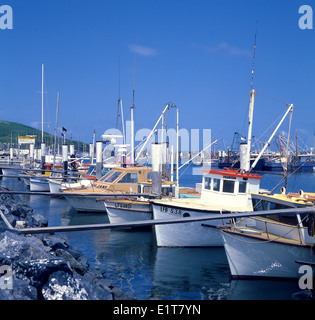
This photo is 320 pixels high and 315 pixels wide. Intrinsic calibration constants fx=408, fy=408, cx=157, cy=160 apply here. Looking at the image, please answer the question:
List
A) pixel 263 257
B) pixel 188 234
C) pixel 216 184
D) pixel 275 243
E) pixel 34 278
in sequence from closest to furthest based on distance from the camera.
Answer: pixel 34 278 → pixel 275 243 → pixel 263 257 → pixel 188 234 → pixel 216 184

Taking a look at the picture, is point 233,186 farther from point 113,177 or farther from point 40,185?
point 40,185

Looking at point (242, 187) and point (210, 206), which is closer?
point (210, 206)

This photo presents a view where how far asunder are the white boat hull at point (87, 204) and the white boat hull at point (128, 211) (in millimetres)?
4968

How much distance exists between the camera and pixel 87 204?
2662cm

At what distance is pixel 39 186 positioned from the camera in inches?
1528

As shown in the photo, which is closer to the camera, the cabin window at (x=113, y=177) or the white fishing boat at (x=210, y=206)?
the white fishing boat at (x=210, y=206)

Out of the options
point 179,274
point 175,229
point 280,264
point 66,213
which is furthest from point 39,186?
point 280,264

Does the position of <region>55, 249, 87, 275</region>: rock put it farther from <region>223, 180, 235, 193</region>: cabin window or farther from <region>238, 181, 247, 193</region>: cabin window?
<region>238, 181, 247, 193</region>: cabin window

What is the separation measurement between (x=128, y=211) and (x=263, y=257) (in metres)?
9.38

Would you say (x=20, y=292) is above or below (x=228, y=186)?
below

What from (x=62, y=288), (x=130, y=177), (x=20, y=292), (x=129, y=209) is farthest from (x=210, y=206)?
(x=20, y=292)

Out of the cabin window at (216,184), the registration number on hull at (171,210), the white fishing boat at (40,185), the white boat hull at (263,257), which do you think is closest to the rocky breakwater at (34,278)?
the white boat hull at (263,257)

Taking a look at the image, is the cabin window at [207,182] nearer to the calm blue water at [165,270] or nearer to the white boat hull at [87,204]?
the calm blue water at [165,270]

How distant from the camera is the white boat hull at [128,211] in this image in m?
21.0
